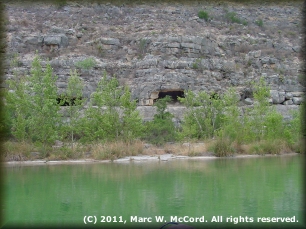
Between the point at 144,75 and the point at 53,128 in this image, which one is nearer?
the point at 53,128

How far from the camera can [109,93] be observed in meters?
20.9

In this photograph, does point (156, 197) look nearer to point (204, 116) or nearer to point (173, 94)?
point (204, 116)

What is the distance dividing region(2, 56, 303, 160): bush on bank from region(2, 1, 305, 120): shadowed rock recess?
269 inches

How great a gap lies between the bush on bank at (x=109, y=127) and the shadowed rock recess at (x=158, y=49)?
6823 millimetres

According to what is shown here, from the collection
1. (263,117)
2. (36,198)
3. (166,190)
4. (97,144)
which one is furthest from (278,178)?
(263,117)

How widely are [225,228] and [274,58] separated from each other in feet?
107

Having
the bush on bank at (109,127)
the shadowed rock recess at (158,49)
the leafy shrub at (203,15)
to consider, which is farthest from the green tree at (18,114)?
the leafy shrub at (203,15)

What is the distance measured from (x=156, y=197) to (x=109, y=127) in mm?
11731

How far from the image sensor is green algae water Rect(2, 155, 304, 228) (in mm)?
6609

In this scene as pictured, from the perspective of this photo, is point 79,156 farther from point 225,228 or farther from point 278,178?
point 225,228

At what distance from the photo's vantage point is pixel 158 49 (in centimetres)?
3391

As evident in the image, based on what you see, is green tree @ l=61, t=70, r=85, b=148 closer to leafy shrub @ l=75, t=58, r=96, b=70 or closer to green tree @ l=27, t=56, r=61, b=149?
green tree @ l=27, t=56, r=61, b=149

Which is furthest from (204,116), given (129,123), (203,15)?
(203,15)

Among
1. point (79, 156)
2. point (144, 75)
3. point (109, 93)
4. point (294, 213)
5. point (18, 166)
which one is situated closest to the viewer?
point (294, 213)
